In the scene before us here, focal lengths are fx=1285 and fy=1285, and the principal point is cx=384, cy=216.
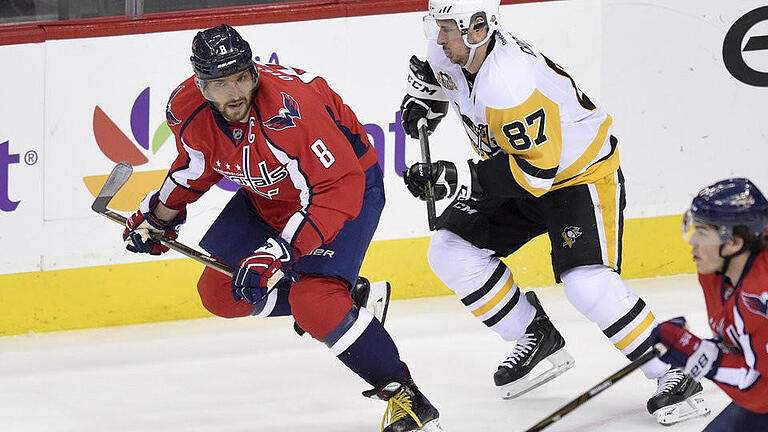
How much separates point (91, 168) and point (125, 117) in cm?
21

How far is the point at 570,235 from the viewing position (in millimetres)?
3414

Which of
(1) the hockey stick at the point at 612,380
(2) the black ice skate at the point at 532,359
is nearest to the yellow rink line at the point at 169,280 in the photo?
(2) the black ice skate at the point at 532,359

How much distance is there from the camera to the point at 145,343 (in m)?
4.37

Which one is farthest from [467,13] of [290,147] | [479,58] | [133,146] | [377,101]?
[133,146]

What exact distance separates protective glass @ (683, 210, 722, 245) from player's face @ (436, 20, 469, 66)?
3.19 ft

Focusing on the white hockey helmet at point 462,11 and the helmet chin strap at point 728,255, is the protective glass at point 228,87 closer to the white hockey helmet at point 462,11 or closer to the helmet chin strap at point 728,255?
the white hockey helmet at point 462,11

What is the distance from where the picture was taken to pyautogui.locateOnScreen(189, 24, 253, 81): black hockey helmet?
3.07 m

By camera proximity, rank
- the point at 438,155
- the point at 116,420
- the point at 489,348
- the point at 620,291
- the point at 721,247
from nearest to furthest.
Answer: the point at 721,247 < the point at 620,291 < the point at 116,420 < the point at 489,348 < the point at 438,155

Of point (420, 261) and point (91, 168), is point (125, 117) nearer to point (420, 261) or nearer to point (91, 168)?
point (91, 168)

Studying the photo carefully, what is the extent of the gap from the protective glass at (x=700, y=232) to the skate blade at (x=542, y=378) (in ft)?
4.30

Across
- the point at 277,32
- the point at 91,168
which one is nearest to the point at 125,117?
the point at 91,168

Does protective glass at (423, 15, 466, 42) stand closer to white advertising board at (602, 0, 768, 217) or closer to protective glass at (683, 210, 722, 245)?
protective glass at (683, 210, 722, 245)

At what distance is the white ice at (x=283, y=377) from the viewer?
11.9 ft

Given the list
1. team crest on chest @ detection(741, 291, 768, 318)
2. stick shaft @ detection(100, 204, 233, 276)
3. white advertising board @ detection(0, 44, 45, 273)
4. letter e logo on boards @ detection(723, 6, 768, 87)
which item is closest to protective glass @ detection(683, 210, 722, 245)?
team crest on chest @ detection(741, 291, 768, 318)
